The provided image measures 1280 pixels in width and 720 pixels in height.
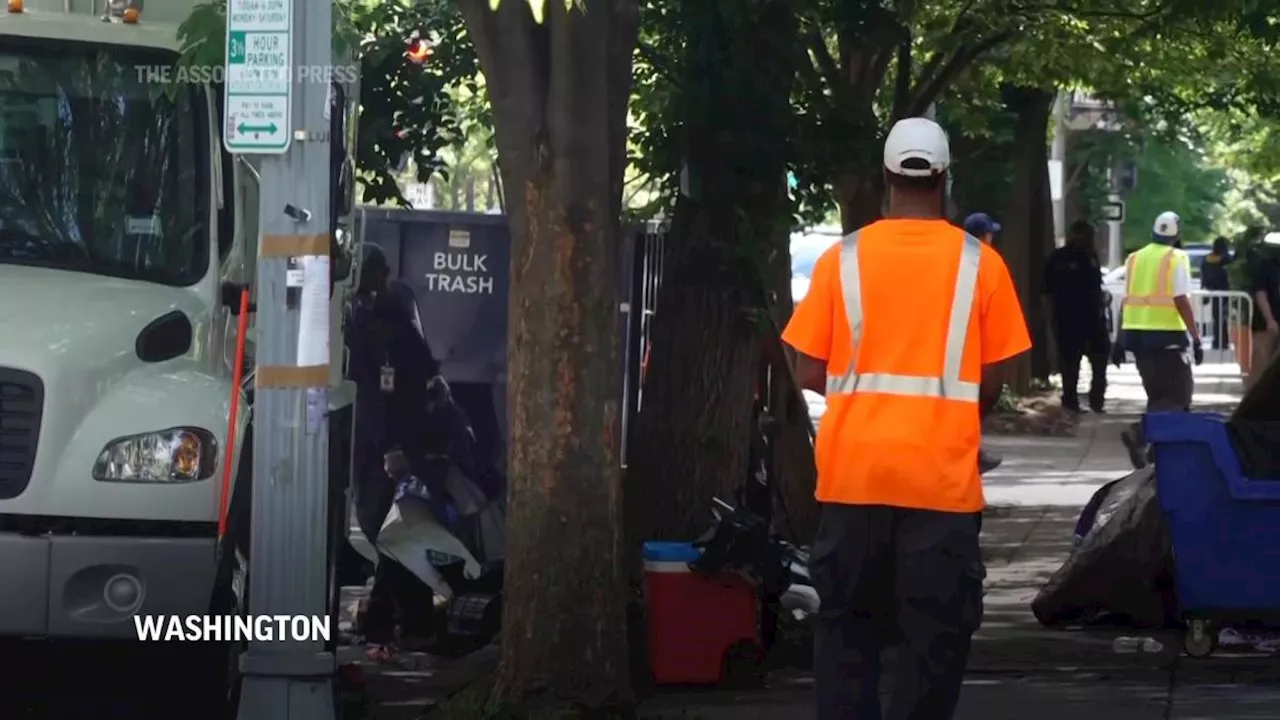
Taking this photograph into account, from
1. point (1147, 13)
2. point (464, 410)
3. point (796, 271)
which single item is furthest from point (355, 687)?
point (796, 271)

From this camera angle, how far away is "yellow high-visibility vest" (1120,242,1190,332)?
15.1 metres

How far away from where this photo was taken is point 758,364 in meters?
9.84

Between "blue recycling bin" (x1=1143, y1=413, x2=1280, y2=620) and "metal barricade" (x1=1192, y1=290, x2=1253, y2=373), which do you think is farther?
"metal barricade" (x1=1192, y1=290, x2=1253, y2=373)

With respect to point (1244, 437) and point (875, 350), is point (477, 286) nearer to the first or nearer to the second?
point (1244, 437)

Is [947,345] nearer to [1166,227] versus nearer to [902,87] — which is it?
[902,87]

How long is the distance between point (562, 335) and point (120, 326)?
143cm

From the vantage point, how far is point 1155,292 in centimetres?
1507

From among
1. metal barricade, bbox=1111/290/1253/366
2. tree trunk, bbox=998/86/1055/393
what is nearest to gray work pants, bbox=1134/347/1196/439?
tree trunk, bbox=998/86/1055/393

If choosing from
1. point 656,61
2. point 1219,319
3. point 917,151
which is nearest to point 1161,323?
point 656,61

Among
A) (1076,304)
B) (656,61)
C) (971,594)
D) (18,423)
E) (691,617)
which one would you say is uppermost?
(656,61)

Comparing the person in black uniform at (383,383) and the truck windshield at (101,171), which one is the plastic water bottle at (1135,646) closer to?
the person in black uniform at (383,383)

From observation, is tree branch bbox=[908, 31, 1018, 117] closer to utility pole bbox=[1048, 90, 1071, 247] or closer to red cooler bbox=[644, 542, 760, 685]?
red cooler bbox=[644, 542, 760, 685]

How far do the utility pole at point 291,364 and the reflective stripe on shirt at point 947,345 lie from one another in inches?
68.1

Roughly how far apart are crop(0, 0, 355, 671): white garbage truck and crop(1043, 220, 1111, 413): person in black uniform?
14737 millimetres
